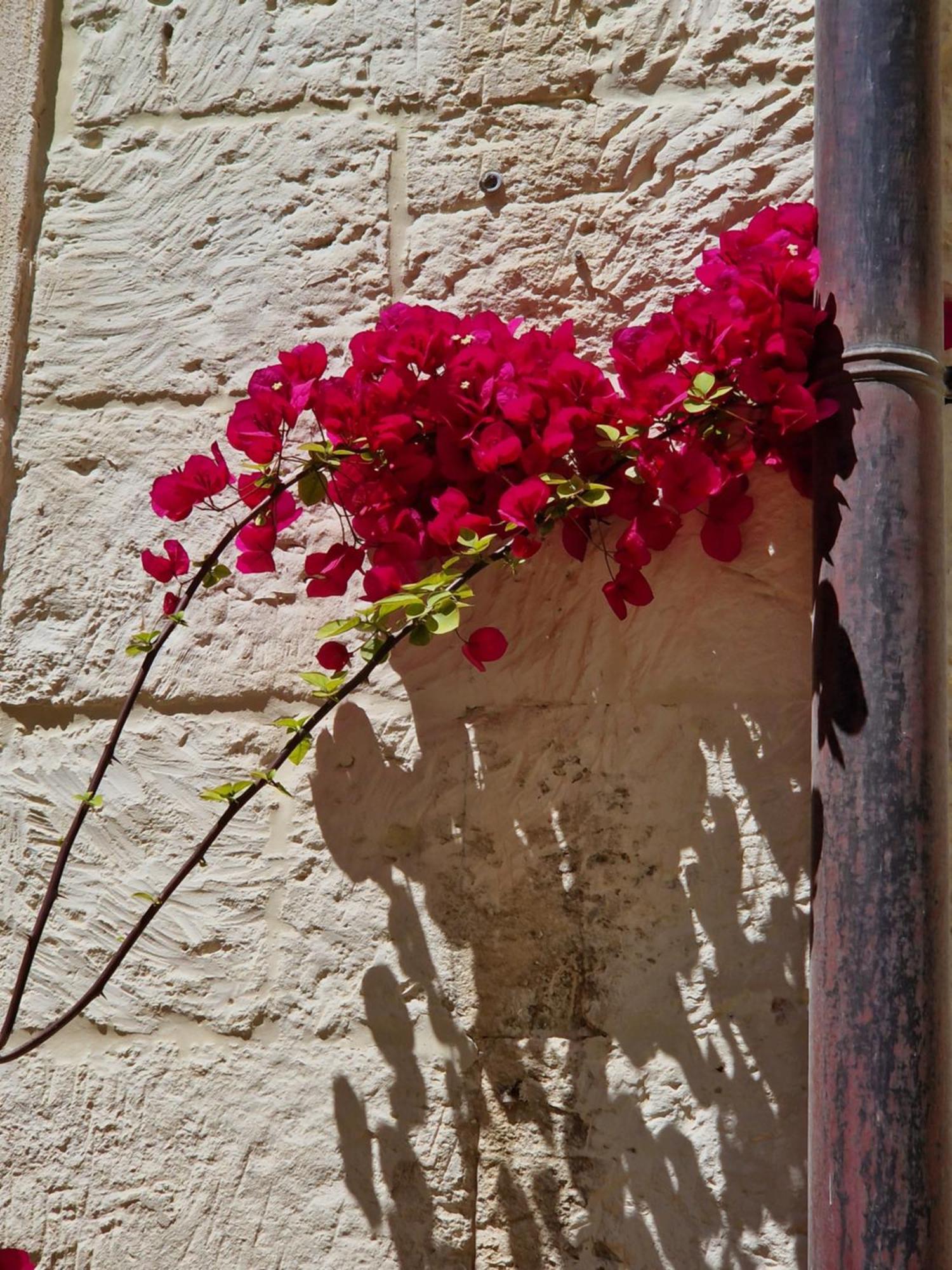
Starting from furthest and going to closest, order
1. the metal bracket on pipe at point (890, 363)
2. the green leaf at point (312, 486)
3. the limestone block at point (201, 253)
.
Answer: the limestone block at point (201, 253), the green leaf at point (312, 486), the metal bracket on pipe at point (890, 363)

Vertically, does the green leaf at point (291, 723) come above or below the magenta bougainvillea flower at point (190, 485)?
below

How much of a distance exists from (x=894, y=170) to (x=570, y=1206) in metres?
1.15

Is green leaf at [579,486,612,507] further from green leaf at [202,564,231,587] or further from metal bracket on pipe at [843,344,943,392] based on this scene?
green leaf at [202,564,231,587]

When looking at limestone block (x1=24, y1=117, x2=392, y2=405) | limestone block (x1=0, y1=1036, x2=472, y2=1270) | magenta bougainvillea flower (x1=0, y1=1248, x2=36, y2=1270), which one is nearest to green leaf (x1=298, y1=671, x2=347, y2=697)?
limestone block (x1=0, y1=1036, x2=472, y2=1270)

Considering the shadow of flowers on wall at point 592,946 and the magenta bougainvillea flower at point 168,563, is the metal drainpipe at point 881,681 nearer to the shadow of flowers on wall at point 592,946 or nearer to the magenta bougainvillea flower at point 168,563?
the shadow of flowers on wall at point 592,946

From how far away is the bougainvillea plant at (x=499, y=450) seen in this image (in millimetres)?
1341

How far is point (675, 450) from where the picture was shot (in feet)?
4.66

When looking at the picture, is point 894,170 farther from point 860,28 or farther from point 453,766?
point 453,766

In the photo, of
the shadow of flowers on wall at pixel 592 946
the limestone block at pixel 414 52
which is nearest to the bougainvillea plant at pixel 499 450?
the shadow of flowers on wall at pixel 592 946

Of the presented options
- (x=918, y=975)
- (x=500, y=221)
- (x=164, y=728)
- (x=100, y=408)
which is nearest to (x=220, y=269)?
(x=100, y=408)

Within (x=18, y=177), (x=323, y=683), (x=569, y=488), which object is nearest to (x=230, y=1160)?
(x=323, y=683)

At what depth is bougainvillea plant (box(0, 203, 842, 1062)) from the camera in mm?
1341

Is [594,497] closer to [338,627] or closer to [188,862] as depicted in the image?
[338,627]

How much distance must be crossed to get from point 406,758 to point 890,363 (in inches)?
27.5
